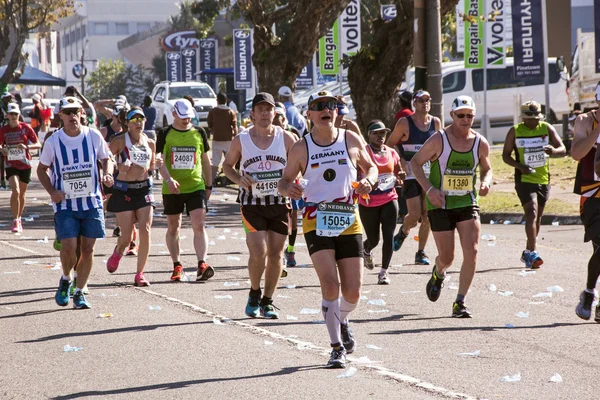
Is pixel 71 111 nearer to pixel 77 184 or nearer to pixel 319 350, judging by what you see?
pixel 77 184

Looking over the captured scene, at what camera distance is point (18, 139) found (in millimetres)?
18297

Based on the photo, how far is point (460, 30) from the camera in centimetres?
4003

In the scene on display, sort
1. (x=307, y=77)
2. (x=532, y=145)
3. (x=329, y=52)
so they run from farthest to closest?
(x=307, y=77), (x=329, y=52), (x=532, y=145)

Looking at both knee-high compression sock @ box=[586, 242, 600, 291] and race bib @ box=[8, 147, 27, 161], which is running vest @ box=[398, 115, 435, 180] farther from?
race bib @ box=[8, 147, 27, 161]

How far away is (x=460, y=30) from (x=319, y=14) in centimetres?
1513

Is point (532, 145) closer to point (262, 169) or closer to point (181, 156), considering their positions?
point (181, 156)

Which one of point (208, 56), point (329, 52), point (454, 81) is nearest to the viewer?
point (454, 81)

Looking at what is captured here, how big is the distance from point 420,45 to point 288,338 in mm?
10127

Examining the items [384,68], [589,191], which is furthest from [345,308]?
[384,68]

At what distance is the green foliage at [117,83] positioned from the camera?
3735 inches

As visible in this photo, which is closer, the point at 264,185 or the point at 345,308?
the point at 345,308

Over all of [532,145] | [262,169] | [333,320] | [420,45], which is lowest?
[333,320]

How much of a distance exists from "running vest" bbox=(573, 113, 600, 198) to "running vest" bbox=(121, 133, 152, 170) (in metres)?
4.76

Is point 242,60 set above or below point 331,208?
above
